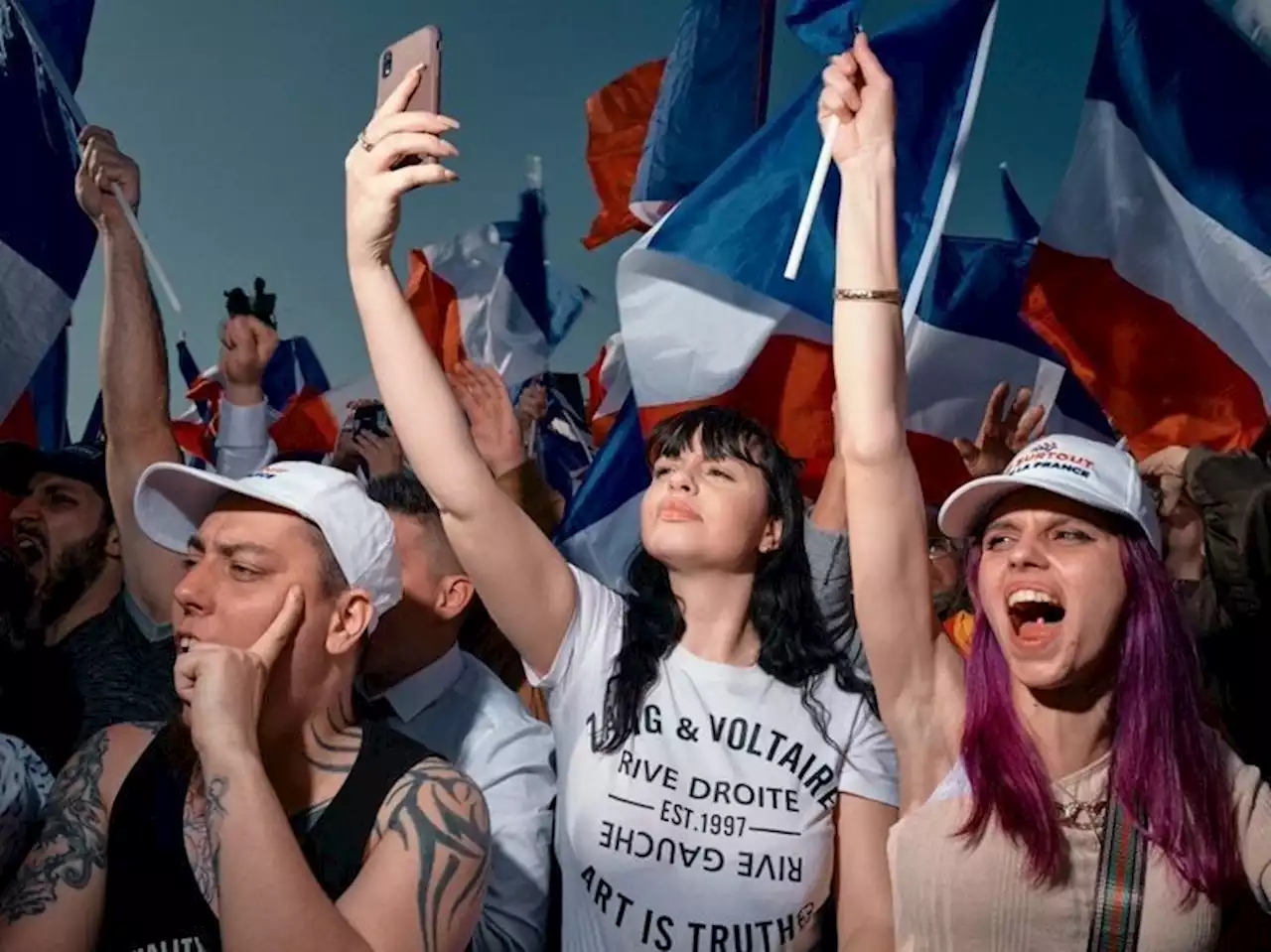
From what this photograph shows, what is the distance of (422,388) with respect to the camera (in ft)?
8.05

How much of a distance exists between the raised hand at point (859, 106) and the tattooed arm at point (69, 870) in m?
1.62

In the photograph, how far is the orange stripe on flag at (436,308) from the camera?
5668mm

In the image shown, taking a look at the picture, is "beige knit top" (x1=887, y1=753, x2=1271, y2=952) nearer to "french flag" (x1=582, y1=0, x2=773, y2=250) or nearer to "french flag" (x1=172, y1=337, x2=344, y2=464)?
"french flag" (x1=582, y1=0, x2=773, y2=250)

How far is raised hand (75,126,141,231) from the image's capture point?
133 inches

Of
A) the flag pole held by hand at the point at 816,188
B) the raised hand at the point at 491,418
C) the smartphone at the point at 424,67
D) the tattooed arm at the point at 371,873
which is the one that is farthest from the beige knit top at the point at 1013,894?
the raised hand at the point at 491,418

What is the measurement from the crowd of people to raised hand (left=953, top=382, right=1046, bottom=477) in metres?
0.56

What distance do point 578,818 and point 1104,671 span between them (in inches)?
37.6

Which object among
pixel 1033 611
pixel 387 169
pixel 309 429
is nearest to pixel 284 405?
pixel 309 429

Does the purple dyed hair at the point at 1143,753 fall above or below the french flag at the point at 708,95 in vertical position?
below

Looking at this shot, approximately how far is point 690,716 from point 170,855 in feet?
3.05

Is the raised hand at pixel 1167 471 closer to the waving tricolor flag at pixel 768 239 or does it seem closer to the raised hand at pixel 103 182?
the waving tricolor flag at pixel 768 239

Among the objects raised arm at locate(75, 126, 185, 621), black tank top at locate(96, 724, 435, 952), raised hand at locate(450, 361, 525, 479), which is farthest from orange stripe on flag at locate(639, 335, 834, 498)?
black tank top at locate(96, 724, 435, 952)

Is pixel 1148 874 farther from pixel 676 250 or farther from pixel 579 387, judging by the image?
pixel 579 387

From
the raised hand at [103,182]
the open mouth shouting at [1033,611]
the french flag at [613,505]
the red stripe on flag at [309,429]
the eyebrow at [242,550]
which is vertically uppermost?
the red stripe on flag at [309,429]
